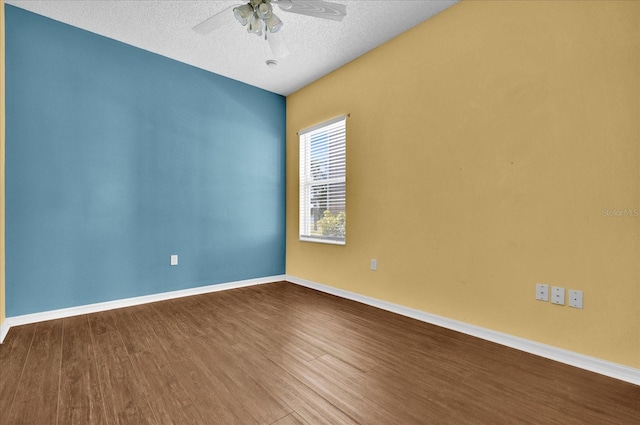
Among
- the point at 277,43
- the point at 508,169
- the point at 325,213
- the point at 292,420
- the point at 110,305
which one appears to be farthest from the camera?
the point at 325,213

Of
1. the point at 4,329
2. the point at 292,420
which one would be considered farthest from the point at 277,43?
the point at 4,329

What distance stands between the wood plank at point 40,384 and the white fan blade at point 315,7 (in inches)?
99.4

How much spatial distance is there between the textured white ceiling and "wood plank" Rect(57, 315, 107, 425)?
2370 millimetres

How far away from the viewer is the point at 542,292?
2.00 metres

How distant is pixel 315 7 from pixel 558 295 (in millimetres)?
2427

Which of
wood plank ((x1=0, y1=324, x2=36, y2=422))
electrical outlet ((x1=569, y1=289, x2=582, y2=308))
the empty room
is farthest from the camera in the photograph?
electrical outlet ((x1=569, y1=289, x2=582, y2=308))

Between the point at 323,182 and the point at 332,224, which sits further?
the point at 323,182

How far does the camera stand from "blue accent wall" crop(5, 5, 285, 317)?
8.39 feet

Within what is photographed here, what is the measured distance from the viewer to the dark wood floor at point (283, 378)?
138 cm

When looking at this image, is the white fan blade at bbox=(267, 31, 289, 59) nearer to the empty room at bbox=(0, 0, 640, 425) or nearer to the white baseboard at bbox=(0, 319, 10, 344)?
the empty room at bbox=(0, 0, 640, 425)

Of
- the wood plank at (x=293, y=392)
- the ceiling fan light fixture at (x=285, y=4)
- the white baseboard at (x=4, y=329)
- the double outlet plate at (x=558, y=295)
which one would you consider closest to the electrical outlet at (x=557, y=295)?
the double outlet plate at (x=558, y=295)

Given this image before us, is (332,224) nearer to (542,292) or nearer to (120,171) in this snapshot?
(542,292)

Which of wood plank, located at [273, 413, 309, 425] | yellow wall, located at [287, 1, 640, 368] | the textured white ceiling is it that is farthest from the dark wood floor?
the textured white ceiling

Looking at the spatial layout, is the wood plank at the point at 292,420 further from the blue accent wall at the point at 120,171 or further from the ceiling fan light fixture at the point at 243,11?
the blue accent wall at the point at 120,171
